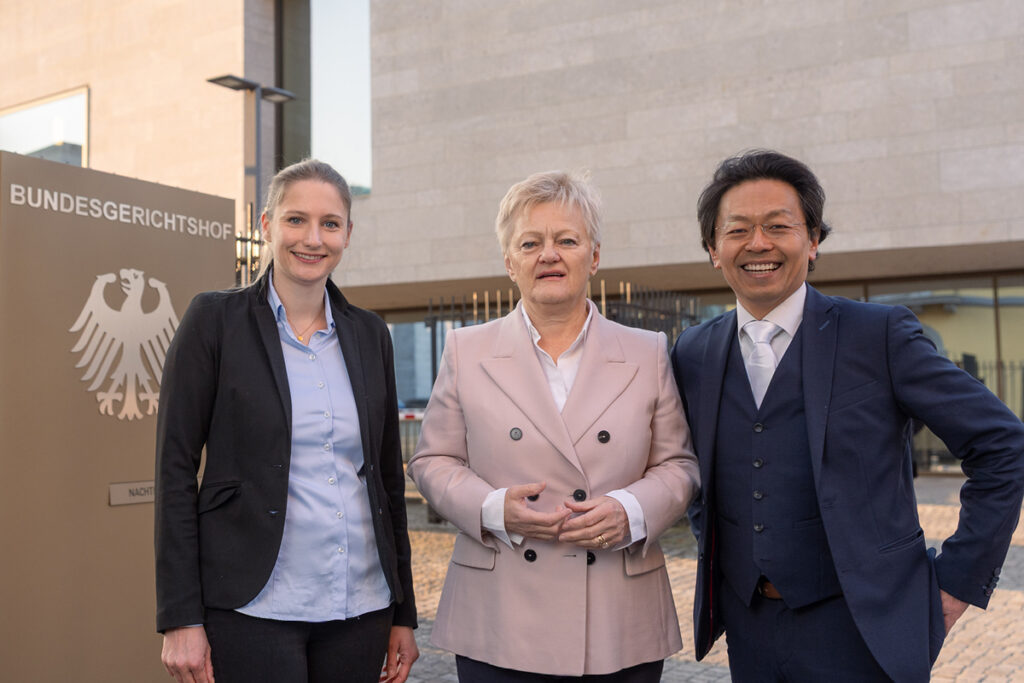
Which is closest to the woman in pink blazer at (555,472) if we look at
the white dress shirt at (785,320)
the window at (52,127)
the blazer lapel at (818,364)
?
the white dress shirt at (785,320)

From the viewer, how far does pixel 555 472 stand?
246cm

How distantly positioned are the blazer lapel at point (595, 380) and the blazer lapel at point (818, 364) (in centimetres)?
47

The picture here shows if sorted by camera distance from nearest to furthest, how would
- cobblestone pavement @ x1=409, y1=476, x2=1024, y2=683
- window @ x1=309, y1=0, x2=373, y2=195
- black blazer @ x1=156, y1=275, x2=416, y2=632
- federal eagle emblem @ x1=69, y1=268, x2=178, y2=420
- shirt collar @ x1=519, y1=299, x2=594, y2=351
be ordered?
black blazer @ x1=156, y1=275, x2=416, y2=632, shirt collar @ x1=519, y1=299, x2=594, y2=351, federal eagle emblem @ x1=69, y1=268, x2=178, y2=420, cobblestone pavement @ x1=409, y1=476, x2=1024, y2=683, window @ x1=309, y1=0, x2=373, y2=195

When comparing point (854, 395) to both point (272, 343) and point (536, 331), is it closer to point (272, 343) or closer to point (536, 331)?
point (536, 331)

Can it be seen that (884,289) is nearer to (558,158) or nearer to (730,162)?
(558,158)

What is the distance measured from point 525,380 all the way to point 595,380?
194 millimetres

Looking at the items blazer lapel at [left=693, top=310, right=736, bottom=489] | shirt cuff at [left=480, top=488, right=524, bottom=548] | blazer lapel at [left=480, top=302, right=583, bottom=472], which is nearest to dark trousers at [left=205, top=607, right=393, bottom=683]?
shirt cuff at [left=480, top=488, right=524, bottom=548]

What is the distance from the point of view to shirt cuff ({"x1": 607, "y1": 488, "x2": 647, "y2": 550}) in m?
2.35

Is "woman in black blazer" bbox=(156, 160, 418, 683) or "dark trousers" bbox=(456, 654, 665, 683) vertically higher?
"woman in black blazer" bbox=(156, 160, 418, 683)

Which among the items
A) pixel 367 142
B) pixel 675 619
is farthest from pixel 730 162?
pixel 367 142

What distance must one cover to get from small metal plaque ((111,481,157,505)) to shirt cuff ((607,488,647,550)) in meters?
2.63

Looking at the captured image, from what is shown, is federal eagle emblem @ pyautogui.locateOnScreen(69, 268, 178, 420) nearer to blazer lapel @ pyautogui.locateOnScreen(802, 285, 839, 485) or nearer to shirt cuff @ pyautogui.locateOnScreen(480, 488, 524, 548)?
shirt cuff @ pyautogui.locateOnScreen(480, 488, 524, 548)

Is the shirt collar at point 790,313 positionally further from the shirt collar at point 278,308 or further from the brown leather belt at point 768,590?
the shirt collar at point 278,308

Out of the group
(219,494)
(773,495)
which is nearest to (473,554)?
(219,494)
